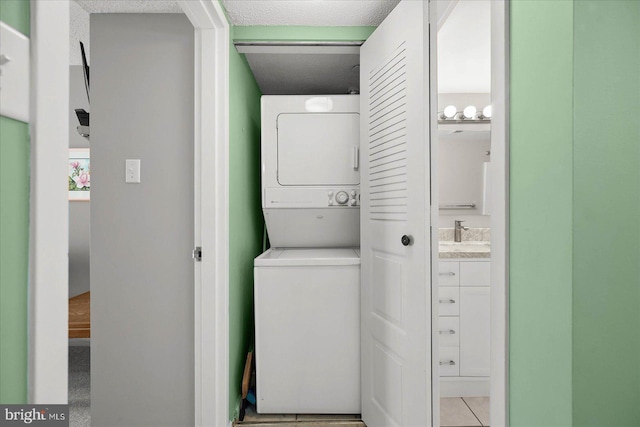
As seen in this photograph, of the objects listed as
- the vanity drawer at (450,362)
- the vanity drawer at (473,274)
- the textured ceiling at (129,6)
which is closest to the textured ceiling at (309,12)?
the textured ceiling at (129,6)

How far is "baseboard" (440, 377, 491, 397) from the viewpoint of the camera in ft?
7.99

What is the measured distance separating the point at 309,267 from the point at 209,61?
1.23 meters

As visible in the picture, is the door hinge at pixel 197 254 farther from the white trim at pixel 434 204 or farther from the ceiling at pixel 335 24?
the ceiling at pixel 335 24

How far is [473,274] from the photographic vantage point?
8.11 feet

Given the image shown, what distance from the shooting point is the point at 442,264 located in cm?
247

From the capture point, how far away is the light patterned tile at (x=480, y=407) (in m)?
2.17

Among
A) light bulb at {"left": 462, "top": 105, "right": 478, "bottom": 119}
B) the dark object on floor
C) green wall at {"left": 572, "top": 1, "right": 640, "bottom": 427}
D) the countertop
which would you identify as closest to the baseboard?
the countertop

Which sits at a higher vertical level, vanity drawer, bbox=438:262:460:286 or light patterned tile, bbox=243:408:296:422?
vanity drawer, bbox=438:262:460:286

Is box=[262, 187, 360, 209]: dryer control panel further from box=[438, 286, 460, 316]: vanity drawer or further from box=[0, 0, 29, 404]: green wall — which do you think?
box=[0, 0, 29, 404]: green wall

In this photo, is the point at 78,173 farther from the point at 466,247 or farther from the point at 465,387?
the point at 465,387

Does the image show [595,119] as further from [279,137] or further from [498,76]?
[279,137]

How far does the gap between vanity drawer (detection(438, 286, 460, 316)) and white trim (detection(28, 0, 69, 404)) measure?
2330 millimetres

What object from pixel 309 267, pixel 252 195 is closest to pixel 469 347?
pixel 309 267

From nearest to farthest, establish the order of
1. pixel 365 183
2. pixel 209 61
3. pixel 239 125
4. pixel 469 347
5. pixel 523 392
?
1. pixel 523 392
2. pixel 209 61
3. pixel 365 183
4. pixel 239 125
5. pixel 469 347
